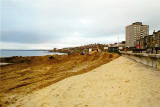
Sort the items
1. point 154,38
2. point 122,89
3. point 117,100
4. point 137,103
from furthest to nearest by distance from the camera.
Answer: point 154,38
point 122,89
point 117,100
point 137,103

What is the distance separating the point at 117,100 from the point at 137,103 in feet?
2.17

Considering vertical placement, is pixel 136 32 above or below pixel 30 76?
above

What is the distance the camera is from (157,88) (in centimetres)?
438

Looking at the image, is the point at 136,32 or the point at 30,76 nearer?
the point at 30,76

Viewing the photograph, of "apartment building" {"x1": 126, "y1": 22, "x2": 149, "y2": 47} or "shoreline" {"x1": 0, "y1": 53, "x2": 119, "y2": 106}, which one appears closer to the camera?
"shoreline" {"x1": 0, "y1": 53, "x2": 119, "y2": 106}

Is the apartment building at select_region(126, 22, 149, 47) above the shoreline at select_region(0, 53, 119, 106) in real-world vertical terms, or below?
above

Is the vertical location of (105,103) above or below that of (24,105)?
above

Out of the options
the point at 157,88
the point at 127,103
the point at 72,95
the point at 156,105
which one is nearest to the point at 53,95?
the point at 72,95

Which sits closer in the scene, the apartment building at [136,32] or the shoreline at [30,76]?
the shoreline at [30,76]

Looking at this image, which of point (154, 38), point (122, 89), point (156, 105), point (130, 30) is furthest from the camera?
point (130, 30)

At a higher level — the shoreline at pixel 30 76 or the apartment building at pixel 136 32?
the apartment building at pixel 136 32

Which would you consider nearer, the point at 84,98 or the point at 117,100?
the point at 117,100

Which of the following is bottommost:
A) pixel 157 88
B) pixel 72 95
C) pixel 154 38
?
A: pixel 72 95

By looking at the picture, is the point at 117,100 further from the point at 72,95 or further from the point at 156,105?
the point at 72,95
